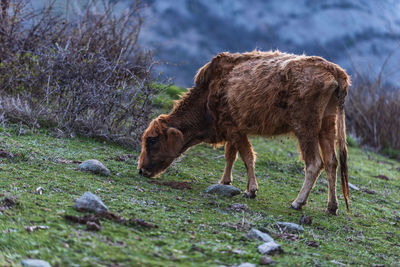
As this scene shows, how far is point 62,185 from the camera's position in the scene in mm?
4816

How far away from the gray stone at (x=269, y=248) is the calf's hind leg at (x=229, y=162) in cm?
324

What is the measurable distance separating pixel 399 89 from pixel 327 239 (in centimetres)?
1249

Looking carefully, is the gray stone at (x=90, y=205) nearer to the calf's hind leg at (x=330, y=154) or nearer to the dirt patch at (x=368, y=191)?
the calf's hind leg at (x=330, y=154)

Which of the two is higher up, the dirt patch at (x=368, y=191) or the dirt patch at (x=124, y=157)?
the dirt patch at (x=124, y=157)

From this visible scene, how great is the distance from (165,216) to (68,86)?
15.1ft

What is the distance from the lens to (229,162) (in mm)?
7031

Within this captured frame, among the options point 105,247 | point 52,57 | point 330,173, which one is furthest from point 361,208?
point 52,57

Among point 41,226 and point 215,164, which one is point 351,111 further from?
point 41,226

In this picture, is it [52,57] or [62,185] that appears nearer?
[62,185]

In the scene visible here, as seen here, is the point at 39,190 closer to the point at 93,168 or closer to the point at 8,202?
the point at 8,202

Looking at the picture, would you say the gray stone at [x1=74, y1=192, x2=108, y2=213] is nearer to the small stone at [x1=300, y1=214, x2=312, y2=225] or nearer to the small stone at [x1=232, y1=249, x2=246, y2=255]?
the small stone at [x1=232, y1=249, x2=246, y2=255]

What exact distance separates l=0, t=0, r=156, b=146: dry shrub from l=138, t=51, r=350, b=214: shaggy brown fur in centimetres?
129

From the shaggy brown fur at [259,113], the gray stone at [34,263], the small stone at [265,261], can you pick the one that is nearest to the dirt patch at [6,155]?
the shaggy brown fur at [259,113]

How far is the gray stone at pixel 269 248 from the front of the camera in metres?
3.59
